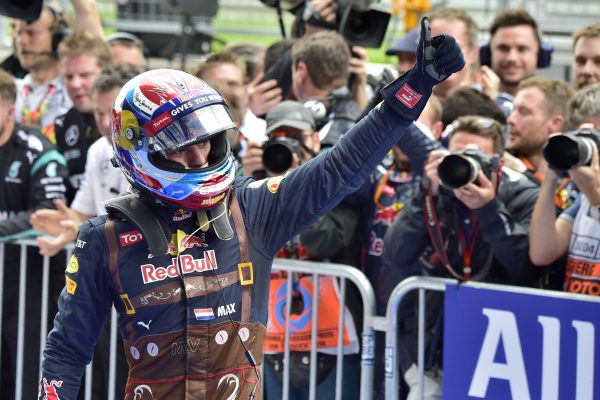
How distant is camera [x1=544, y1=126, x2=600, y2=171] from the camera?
420 centimetres

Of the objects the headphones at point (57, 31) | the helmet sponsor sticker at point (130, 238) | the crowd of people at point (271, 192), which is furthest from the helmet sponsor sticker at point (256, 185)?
the headphones at point (57, 31)

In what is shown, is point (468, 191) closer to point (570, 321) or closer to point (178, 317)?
point (570, 321)

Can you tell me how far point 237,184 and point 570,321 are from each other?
57.2 inches

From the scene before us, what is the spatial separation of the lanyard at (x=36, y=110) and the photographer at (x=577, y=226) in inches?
153

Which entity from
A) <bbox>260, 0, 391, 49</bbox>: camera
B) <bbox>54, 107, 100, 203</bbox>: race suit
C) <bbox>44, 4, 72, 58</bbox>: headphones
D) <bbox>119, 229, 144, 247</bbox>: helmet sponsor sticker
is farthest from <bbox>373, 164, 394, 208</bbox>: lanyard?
<bbox>44, 4, 72, 58</bbox>: headphones

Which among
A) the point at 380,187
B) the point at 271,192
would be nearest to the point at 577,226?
the point at 380,187

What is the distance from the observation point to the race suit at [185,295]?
376 centimetres

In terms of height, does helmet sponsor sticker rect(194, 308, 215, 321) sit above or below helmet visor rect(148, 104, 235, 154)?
below

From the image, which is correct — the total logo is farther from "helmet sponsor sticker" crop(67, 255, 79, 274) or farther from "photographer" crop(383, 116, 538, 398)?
"photographer" crop(383, 116, 538, 398)

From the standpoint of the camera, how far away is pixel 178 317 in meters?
3.77

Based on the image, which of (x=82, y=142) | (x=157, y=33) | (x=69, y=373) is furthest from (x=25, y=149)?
(x=157, y=33)

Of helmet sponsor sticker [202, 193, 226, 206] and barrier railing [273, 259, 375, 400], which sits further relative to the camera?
barrier railing [273, 259, 375, 400]

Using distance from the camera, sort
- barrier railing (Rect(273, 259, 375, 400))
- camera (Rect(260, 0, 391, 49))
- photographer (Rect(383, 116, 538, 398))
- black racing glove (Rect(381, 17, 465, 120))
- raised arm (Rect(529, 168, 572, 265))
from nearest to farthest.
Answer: black racing glove (Rect(381, 17, 465, 120)), raised arm (Rect(529, 168, 572, 265)), photographer (Rect(383, 116, 538, 398)), barrier railing (Rect(273, 259, 375, 400)), camera (Rect(260, 0, 391, 49))

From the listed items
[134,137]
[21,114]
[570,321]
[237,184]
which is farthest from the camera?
[21,114]
